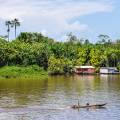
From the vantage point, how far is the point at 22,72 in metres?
124

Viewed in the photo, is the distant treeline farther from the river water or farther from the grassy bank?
the river water

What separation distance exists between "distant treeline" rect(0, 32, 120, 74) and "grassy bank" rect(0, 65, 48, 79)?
6.42 metres

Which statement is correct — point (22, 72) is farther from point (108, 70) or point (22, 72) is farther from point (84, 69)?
point (108, 70)

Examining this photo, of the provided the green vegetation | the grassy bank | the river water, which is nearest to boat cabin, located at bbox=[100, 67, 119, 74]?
the green vegetation

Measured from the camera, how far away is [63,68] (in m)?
143

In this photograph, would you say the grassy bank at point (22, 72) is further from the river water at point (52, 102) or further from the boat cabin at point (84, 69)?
the river water at point (52, 102)

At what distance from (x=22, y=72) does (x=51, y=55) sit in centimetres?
2343

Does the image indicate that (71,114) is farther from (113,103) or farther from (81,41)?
(81,41)

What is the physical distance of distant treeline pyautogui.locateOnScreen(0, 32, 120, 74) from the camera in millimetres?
136000

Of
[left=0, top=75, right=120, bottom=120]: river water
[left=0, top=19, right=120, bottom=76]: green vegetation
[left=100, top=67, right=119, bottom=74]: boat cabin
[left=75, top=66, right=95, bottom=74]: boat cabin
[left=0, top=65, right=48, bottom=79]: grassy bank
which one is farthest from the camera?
[left=75, top=66, right=95, bottom=74]: boat cabin

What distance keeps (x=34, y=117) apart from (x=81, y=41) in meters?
146

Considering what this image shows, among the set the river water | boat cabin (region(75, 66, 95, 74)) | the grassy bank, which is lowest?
the river water

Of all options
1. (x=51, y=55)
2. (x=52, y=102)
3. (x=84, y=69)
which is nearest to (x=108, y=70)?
(x=84, y=69)

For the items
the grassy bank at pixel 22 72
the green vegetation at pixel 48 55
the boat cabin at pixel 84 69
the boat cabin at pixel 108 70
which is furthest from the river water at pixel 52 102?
the boat cabin at pixel 108 70
